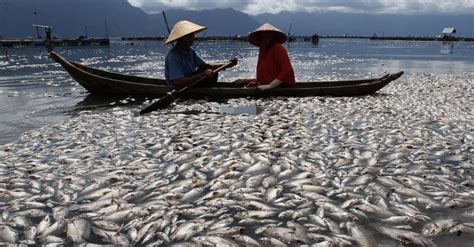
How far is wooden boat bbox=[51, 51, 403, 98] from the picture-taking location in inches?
519

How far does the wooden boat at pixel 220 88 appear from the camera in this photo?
13188mm

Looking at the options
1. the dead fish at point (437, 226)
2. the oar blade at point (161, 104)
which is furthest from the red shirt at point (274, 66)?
the dead fish at point (437, 226)

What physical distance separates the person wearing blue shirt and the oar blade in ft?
3.09

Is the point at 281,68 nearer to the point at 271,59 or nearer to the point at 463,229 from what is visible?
the point at 271,59

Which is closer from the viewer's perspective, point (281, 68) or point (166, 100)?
point (166, 100)

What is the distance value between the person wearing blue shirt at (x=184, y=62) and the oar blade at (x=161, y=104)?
94 cm

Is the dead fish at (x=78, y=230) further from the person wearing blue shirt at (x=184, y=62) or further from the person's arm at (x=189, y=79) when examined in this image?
the person's arm at (x=189, y=79)

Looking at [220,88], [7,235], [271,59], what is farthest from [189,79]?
[7,235]

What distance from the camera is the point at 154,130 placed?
916 centimetres

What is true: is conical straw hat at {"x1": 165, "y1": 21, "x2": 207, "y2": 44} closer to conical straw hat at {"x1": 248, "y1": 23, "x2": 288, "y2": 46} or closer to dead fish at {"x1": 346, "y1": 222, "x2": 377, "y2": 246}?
conical straw hat at {"x1": 248, "y1": 23, "x2": 288, "y2": 46}

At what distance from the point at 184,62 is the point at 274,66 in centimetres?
303

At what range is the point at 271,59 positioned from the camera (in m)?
12.7

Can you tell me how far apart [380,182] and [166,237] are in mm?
3269

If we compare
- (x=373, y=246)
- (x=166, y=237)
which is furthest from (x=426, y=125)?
(x=166, y=237)
